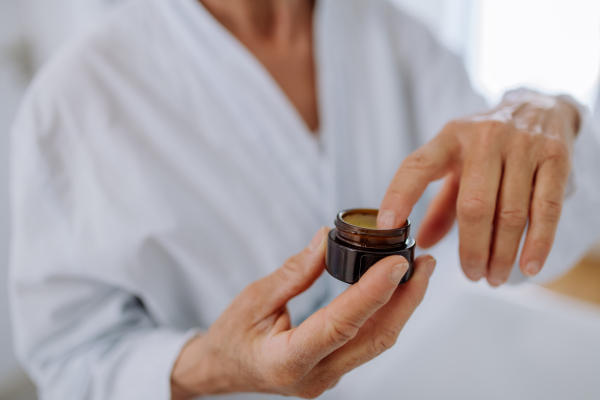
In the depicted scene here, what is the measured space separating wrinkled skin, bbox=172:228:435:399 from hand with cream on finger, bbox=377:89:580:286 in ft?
0.21

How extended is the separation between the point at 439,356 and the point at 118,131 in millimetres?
654

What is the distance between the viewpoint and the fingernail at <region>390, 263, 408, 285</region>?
32cm

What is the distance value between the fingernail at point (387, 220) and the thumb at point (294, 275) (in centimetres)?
6

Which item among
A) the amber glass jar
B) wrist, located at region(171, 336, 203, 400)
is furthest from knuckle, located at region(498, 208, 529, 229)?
wrist, located at region(171, 336, 203, 400)

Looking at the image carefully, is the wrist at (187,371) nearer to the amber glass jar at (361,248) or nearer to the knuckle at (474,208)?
the amber glass jar at (361,248)

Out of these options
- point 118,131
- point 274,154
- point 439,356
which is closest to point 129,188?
point 118,131

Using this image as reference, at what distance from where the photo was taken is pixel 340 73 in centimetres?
79

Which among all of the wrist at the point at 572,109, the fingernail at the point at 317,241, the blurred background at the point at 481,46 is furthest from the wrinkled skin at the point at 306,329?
the blurred background at the point at 481,46

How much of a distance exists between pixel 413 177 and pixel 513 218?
0.11 metres

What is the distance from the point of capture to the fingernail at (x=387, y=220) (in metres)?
0.37

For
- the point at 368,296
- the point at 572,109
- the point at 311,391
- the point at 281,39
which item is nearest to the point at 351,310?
the point at 368,296

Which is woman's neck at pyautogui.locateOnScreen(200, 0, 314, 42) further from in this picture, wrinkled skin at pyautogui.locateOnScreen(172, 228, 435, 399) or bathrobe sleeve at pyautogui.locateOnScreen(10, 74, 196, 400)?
wrinkled skin at pyautogui.locateOnScreen(172, 228, 435, 399)

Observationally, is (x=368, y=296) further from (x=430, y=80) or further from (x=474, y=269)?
(x=430, y=80)

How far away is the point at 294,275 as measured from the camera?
0.41 metres
